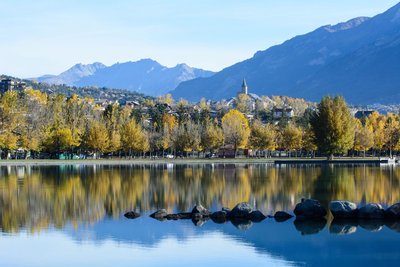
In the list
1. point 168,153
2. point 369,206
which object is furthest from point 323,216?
point 168,153

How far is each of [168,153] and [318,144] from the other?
45595mm

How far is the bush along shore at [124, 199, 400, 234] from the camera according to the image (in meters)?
35.4

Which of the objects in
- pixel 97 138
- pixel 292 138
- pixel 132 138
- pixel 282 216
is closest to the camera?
pixel 282 216

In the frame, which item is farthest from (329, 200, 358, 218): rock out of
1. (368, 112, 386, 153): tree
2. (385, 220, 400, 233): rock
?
(368, 112, 386, 153): tree

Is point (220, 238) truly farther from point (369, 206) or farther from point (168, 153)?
point (168, 153)

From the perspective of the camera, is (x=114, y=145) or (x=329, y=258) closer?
(x=329, y=258)

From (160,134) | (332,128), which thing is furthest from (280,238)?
(160,134)

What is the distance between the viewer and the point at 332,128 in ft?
342

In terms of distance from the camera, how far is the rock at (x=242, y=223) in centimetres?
3465

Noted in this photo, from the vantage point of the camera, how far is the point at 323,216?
37875 millimetres

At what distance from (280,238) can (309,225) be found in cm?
426

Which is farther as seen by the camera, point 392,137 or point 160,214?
point 392,137

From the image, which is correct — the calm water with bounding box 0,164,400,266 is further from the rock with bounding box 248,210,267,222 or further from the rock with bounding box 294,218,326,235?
the rock with bounding box 248,210,267,222

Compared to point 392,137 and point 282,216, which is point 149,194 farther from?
point 392,137
